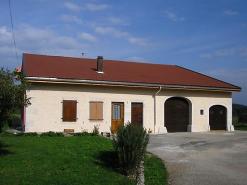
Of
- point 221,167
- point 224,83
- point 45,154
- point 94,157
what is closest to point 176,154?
point 221,167

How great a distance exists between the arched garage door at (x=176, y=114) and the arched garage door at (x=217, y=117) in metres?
1.99

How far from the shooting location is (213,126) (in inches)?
805

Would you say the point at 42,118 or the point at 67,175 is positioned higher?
the point at 42,118

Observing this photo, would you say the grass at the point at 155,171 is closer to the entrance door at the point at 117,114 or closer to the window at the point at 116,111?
the entrance door at the point at 117,114

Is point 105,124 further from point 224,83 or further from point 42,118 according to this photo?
point 224,83

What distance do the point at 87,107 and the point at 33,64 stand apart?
4322 millimetres

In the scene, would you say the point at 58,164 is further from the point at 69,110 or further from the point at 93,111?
the point at 93,111

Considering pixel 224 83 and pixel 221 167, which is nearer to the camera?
pixel 221 167

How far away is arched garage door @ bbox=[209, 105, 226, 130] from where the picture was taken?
20344 mm

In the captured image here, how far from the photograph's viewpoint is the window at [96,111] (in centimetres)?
1679

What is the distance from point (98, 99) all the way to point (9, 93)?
9504 millimetres

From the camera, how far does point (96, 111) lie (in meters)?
16.9

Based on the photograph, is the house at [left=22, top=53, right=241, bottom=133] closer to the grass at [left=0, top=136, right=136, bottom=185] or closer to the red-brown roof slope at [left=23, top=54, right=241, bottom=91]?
the red-brown roof slope at [left=23, top=54, right=241, bottom=91]

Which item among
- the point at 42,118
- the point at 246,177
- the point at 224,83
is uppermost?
the point at 224,83
